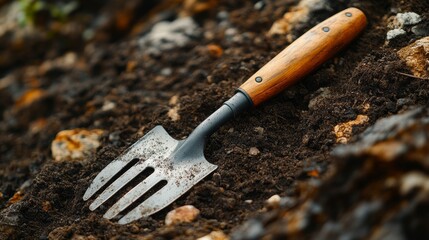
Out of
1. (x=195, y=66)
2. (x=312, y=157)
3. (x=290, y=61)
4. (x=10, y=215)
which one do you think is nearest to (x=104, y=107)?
(x=195, y=66)

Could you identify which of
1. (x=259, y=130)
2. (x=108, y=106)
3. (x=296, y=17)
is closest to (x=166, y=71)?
(x=108, y=106)

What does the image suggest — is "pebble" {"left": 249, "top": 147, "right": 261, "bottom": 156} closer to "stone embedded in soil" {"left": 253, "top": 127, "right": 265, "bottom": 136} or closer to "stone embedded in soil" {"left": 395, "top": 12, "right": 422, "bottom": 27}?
"stone embedded in soil" {"left": 253, "top": 127, "right": 265, "bottom": 136}

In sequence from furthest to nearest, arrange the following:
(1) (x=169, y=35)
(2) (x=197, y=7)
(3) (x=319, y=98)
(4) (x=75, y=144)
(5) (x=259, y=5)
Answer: (2) (x=197, y=7) < (1) (x=169, y=35) < (5) (x=259, y=5) < (4) (x=75, y=144) < (3) (x=319, y=98)

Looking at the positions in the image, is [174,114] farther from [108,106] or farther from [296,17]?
[296,17]

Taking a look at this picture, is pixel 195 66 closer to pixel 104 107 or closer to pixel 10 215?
pixel 104 107

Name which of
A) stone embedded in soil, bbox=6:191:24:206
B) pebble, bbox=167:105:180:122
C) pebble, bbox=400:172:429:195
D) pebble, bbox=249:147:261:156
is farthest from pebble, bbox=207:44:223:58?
pebble, bbox=400:172:429:195

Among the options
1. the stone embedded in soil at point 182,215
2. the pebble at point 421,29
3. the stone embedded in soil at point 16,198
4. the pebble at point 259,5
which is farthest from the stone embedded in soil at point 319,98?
the stone embedded in soil at point 16,198

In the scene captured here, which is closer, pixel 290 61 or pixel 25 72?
pixel 290 61

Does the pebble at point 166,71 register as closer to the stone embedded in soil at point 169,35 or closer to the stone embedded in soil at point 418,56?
the stone embedded in soil at point 169,35
